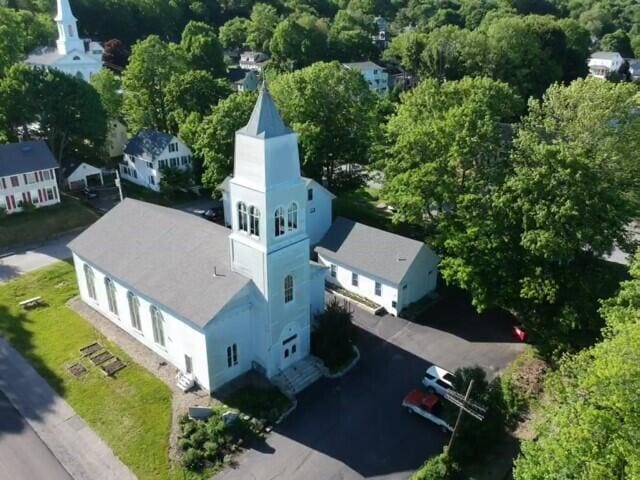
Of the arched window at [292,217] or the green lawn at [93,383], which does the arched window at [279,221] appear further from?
the green lawn at [93,383]

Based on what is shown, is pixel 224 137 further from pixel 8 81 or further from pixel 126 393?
pixel 126 393

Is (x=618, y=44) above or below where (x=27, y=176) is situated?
above

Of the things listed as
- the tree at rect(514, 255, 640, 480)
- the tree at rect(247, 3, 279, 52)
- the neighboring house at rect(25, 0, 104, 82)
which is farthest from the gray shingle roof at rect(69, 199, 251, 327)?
the tree at rect(247, 3, 279, 52)

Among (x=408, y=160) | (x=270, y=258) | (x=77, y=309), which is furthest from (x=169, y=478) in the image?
(x=408, y=160)

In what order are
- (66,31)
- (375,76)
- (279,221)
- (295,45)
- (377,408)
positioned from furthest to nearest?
(295,45) → (375,76) → (66,31) → (377,408) → (279,221)

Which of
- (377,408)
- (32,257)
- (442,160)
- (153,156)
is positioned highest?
(442,160)

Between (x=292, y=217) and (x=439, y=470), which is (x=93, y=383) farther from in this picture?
(x=439, y=470)

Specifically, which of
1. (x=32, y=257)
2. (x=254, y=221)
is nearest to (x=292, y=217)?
(x=254, y=221)
